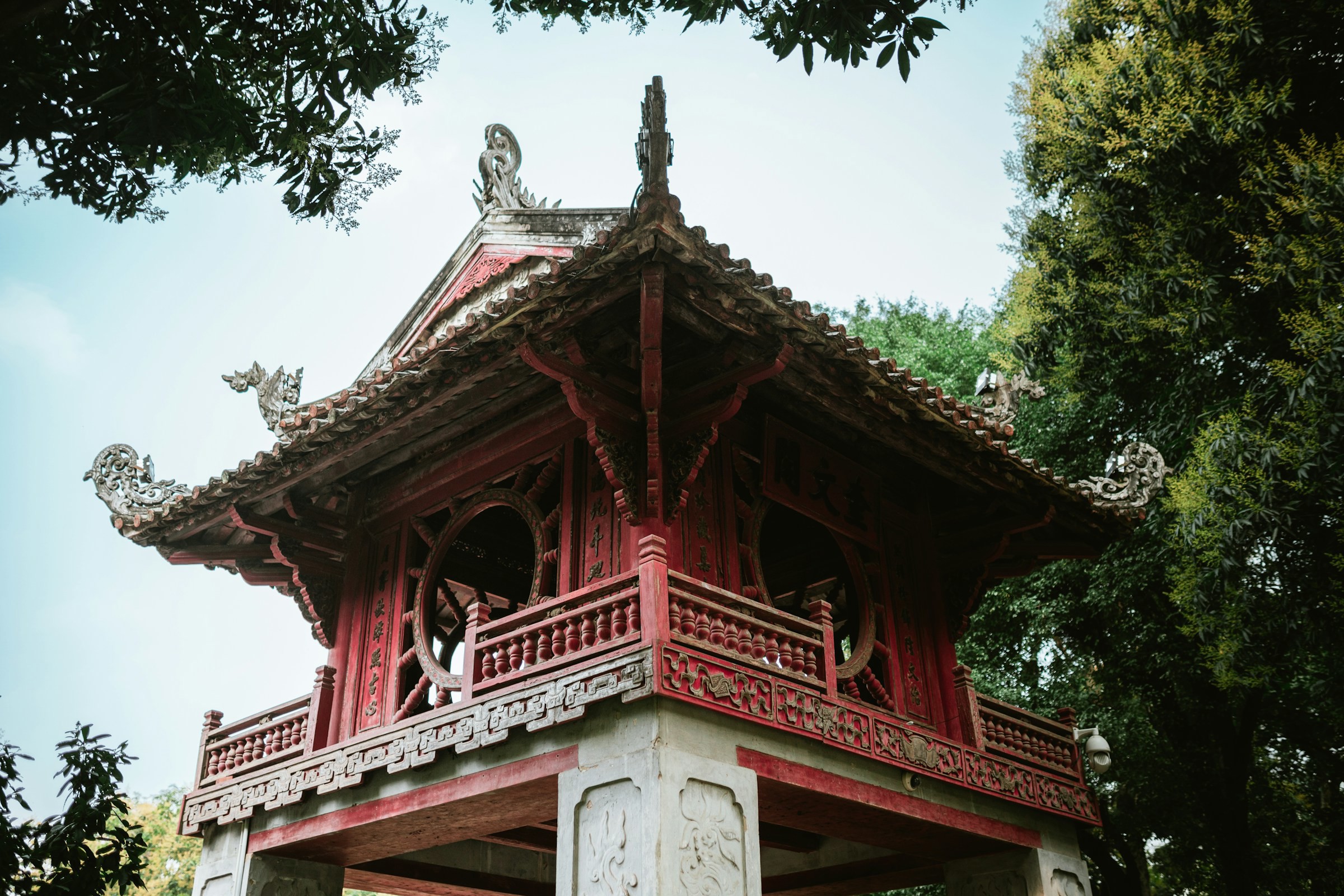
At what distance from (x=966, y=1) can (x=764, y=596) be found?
4284 mm

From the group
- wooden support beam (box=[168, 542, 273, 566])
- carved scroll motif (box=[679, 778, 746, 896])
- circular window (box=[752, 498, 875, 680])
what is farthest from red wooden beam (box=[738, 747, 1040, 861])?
wooden support beam (box=[168, 542, 273, 566])

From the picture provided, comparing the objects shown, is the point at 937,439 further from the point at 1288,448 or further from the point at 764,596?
the point at 1288,448

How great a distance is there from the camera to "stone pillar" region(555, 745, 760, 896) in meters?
6.39

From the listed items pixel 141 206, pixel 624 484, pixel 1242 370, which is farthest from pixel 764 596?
pixel 1242 370

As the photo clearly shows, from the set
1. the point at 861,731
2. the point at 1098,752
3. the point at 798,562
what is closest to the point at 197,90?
the point at 861,731

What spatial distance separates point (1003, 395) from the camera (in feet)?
→ 36.1

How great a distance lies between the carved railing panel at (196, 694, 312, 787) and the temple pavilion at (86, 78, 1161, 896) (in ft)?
0.11

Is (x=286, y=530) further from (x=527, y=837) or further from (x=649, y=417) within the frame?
(x=649, y=417)

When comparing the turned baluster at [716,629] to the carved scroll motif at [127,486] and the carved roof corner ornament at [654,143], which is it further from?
the carved scroll motif at [127,486]

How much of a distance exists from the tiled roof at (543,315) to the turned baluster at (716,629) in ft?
6.32

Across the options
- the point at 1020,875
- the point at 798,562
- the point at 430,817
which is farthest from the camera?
the point at 798,562

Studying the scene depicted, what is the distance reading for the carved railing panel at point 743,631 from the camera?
7117mm

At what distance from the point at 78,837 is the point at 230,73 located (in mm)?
4354

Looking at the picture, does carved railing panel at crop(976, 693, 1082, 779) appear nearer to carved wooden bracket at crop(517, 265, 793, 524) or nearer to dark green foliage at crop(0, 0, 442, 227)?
carved wooden bracket at crop(517, 265, 793, 524)
